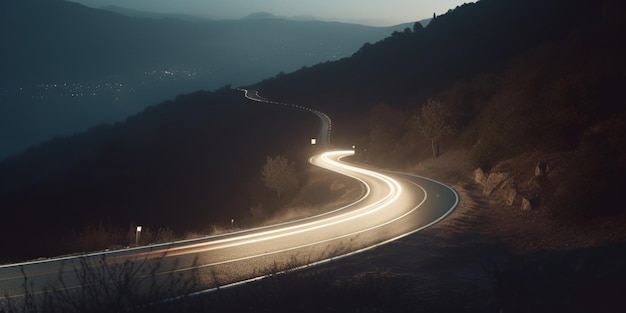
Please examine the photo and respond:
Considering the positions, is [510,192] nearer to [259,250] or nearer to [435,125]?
[259,250]

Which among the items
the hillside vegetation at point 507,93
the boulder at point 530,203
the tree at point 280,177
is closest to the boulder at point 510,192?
the hillside vegetation at point 507,93

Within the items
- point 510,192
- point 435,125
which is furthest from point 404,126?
point 510,192

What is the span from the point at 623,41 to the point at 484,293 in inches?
1200

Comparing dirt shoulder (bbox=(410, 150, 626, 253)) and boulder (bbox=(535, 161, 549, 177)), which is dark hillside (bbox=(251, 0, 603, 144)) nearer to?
boulder (bbox=(535, 161, 549, 177))

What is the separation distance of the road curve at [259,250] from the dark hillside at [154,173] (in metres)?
9.48

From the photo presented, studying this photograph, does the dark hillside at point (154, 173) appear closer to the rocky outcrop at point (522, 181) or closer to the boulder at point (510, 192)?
the boulder at point (510, 192)

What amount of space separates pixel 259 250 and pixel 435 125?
2971 cm

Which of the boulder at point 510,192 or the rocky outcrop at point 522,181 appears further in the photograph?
the boulder at point 510,192

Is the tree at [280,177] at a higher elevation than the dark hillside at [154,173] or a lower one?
higher

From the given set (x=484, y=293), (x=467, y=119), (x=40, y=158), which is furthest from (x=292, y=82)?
(x=484, y=293)

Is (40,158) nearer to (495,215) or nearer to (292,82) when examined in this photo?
(292,82)

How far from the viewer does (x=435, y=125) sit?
4272cm

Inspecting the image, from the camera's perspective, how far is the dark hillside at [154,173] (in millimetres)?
46219

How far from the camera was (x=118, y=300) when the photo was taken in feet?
22.4
